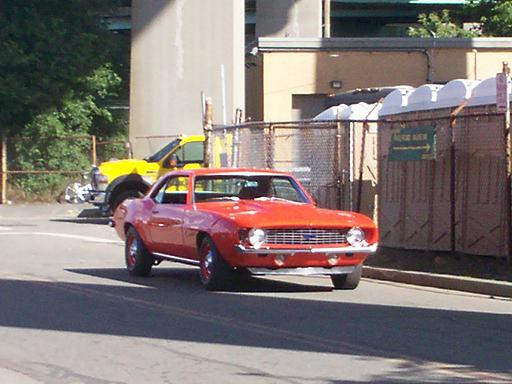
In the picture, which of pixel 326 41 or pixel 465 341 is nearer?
pixel 465 341

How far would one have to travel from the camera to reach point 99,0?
39688 millimetres

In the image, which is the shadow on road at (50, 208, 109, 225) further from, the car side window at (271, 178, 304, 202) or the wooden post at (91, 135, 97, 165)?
the car side window at (271, 178, 304, 202)

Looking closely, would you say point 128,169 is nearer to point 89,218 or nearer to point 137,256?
point 89,218

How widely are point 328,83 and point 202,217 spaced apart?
75.2ft

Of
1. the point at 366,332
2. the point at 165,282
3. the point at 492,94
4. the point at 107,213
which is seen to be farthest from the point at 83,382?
the point at 107,213

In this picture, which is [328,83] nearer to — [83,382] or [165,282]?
[165,282]

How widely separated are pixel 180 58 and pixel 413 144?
19252 mm

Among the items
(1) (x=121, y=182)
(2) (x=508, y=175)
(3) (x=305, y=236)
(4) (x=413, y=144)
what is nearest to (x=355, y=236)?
(3) (x=305, y=236)

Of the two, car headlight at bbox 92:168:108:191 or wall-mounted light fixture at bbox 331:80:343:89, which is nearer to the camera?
car headlight at bbox 92:168:108:191

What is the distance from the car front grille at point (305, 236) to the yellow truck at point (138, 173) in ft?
42.2

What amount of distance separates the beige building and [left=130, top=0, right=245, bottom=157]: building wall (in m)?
1.18

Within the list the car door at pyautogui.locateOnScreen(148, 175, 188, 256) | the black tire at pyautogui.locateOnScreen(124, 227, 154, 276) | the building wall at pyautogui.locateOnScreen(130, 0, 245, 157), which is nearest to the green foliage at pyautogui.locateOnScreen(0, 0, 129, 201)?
the building wall at pyautogui.locateOnScreen(130, 0, 245, 157)

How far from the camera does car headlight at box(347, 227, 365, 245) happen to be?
1354 centimetres

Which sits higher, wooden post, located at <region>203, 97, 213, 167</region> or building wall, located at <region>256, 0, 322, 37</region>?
building wall, located at <region>256, 0, 322, 37</region>
